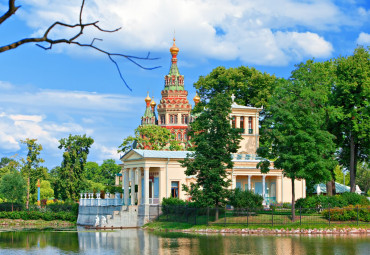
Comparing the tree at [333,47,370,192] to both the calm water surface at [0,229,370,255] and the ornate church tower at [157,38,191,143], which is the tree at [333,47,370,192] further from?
the ornate church tower at [157,38,191,143]

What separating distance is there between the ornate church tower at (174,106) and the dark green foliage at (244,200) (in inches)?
2891

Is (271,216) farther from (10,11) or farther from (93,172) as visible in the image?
(93,172)

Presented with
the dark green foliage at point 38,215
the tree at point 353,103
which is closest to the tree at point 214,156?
the tree at point 353,103

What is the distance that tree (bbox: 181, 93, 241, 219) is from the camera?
41.4m

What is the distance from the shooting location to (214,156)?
42.2 meters

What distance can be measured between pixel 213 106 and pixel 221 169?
490cm

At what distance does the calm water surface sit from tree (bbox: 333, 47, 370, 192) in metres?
15.2

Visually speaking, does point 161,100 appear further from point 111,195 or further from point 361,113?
point 361,113

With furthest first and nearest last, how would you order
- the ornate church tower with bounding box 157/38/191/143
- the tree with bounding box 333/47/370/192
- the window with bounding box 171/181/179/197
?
the ornate church tower with bounding box 157/38/191/143 → the window with bounding box 171/181/179/197 → the tree with bounding box 333/47/370/192

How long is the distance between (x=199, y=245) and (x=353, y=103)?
25.4 m

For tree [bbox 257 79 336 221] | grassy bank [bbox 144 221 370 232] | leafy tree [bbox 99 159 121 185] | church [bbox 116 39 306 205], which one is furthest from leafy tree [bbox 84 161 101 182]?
tree [bbox 257 79 336 221]

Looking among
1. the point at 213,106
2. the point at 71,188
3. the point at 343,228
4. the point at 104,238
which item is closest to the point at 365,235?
the point at 343,228

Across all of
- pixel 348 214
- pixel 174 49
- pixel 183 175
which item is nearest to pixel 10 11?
pixel 348 214

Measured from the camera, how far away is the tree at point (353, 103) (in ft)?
157
